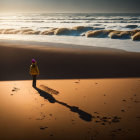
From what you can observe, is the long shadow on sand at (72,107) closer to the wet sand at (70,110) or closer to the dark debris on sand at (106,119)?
the wet sand at (70,110)

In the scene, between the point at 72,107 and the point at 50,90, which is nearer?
the point at 72,107

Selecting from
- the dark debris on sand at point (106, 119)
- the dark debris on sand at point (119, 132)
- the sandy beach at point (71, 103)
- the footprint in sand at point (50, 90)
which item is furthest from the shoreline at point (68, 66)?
the dark debris on sand at point (119, 132)

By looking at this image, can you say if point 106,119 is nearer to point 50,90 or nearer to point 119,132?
point 119,132

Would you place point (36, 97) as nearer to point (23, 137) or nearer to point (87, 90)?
point (87, 90)

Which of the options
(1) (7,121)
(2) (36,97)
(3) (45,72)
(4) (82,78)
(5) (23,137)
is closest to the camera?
(5) (23,137)

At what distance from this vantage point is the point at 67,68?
648 inches

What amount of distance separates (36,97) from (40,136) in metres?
3.22

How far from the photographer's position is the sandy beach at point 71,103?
728 centimetres

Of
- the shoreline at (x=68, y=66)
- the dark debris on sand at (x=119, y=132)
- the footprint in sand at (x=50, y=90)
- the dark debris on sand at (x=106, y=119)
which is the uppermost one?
the shoreline at (x=68, y=66)

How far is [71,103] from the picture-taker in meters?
9.48

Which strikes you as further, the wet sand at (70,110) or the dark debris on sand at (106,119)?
the dark debris on sand at (106,119)

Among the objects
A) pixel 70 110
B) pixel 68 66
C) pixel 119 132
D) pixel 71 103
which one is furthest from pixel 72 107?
pixel 68 66

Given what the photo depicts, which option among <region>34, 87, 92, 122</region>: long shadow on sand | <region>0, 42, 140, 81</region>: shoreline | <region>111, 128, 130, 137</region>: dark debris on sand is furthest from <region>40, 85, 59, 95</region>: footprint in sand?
<region>111, 128, 130, 137</region>: dark debris on sand

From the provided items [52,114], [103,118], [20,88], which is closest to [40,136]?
[52,114]
